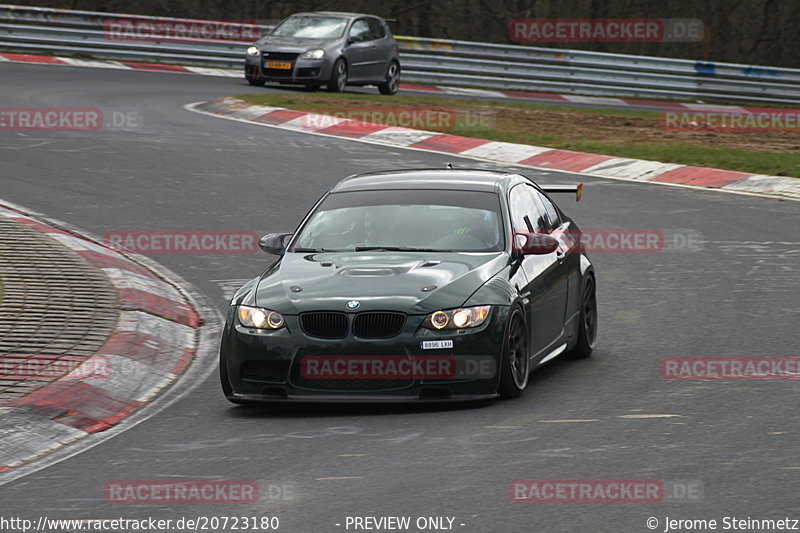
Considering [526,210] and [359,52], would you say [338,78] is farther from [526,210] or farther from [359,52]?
[526,210]

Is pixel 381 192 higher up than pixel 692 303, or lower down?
higher up

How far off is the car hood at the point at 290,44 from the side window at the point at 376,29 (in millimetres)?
1750

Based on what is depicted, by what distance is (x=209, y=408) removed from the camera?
8.75m

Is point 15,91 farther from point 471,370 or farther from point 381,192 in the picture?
point 471,370

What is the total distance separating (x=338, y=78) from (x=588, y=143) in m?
8.21

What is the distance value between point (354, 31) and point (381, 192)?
20371 mm

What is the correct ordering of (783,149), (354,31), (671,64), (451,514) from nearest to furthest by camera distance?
(451,514) < (783,149) < (354,31) < (671,64)

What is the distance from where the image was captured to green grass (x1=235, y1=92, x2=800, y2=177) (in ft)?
65.0

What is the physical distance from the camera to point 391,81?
3041cm

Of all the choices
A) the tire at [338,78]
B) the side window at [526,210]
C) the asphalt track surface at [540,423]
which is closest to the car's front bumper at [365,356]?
the asphalt track surface at [540,423]

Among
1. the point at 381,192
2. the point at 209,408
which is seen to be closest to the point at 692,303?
the point at 381,192

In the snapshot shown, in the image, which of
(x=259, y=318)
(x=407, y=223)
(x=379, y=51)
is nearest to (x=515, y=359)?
(x=407, y=223)

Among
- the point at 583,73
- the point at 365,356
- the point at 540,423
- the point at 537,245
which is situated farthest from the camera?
the point at 583,73

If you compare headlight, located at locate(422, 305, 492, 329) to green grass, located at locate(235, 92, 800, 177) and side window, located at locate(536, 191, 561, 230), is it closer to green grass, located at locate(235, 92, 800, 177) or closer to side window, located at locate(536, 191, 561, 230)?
side window, located at locate(536, 191, 561, 230)
